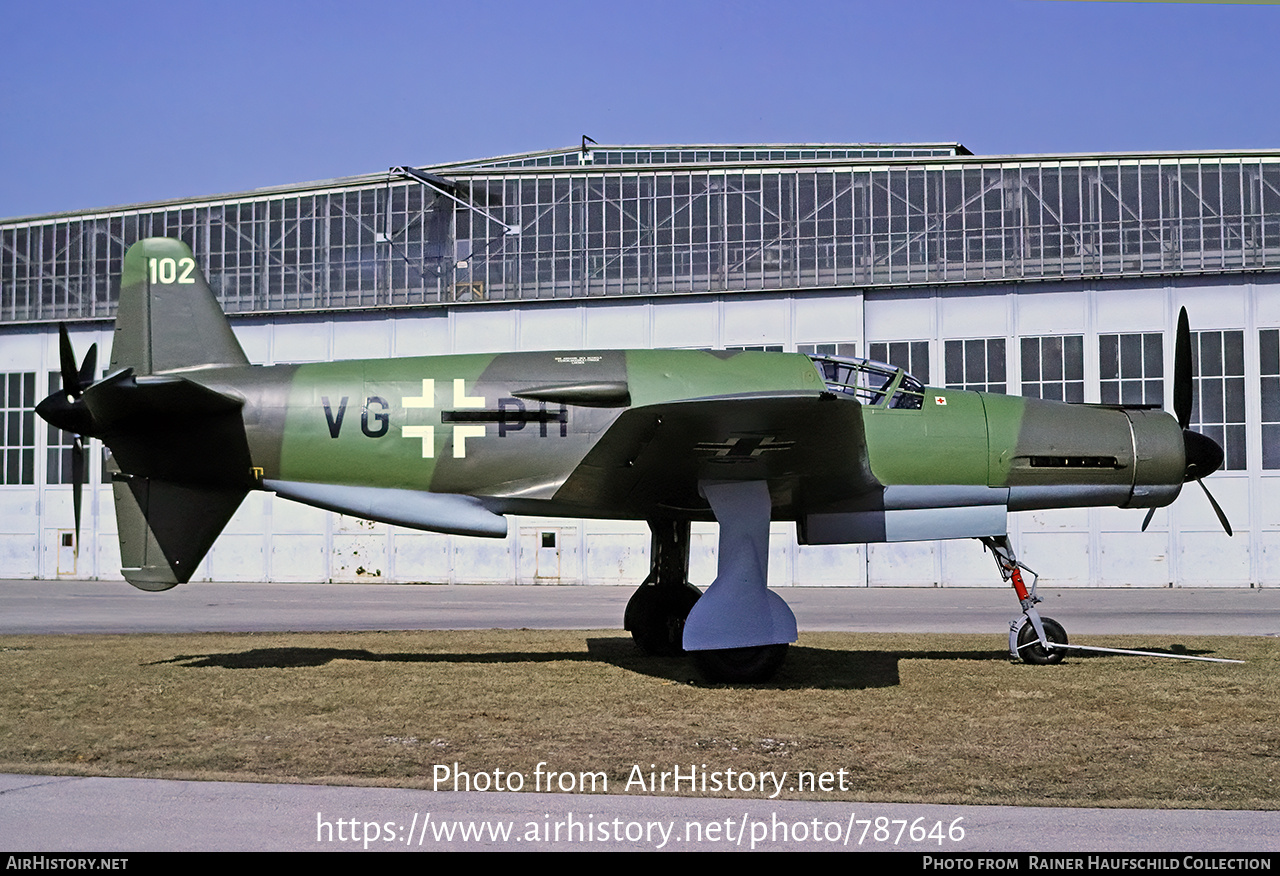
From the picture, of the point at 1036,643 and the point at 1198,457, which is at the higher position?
the point at 1198,457

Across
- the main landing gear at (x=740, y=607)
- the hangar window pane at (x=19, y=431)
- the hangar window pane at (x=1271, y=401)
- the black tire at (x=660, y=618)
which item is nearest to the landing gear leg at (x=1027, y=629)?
the main landing gear at (x=740, y=607)

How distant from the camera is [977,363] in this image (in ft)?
101

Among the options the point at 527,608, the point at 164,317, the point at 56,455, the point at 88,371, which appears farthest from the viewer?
the point at 56,455

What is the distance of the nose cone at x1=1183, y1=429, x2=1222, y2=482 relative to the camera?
1233cm

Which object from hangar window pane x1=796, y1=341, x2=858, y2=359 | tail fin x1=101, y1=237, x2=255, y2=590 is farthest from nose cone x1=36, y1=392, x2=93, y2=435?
hangar window pane x1=796, y1=341, x2=858, y2=359

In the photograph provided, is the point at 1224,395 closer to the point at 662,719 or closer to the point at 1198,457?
the point at 1198,457

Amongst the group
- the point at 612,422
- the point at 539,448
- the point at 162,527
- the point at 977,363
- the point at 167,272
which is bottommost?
the point at 162,527

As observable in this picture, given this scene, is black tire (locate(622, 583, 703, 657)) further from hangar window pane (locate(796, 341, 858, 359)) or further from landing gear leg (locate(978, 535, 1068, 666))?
hangar window pane (locate(796, 341, 858, 359))

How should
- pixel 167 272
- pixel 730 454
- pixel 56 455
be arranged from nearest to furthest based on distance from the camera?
pixel 730 454
pixel 167 272
pixel 56 455

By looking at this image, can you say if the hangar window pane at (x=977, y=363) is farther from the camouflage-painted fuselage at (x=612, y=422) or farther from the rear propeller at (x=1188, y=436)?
the camouflage-painted fuselage at (x=612, y=422)

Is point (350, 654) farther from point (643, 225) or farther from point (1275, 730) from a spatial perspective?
point (643, 225)

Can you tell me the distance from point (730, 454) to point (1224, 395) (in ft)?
77.5

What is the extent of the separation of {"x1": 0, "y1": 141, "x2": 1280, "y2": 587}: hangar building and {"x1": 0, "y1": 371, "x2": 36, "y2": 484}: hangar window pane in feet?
0.23

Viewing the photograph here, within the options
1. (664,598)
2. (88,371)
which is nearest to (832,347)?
(664,598)
